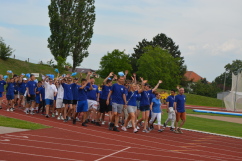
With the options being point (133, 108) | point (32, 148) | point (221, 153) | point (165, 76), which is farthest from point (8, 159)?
point (165, 76)

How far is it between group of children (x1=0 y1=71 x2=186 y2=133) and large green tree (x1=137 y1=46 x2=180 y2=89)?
6233cm

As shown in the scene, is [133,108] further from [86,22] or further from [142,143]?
[86,22]

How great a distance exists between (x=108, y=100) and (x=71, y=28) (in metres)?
42.3

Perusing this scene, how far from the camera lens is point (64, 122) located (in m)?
15.8

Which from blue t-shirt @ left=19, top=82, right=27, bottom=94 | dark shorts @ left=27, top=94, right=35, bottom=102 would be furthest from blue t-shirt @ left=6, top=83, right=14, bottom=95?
dark shorts @ left=27, top=94, right=35, bottom=102

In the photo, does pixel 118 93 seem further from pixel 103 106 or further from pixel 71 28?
pixel 71 28

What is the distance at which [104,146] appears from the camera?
10844 millimetres

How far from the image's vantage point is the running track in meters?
9.28

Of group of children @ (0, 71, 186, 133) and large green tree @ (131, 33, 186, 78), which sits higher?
large green tree @ (131, 33, 186, 78)

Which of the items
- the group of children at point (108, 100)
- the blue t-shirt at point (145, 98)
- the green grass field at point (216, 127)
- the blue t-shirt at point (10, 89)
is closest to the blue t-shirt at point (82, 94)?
the group of children at point (108, 100)

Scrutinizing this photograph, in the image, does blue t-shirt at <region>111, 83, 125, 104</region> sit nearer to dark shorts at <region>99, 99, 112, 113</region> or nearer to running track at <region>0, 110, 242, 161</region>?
running track at <region>0, 110, 242, 161</region>

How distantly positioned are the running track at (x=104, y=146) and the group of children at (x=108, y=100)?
0.95 m

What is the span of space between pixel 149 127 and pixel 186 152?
524cm

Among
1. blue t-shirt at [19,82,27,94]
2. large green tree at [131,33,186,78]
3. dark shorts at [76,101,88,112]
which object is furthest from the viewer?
large green tree at [131,33,186,78]
